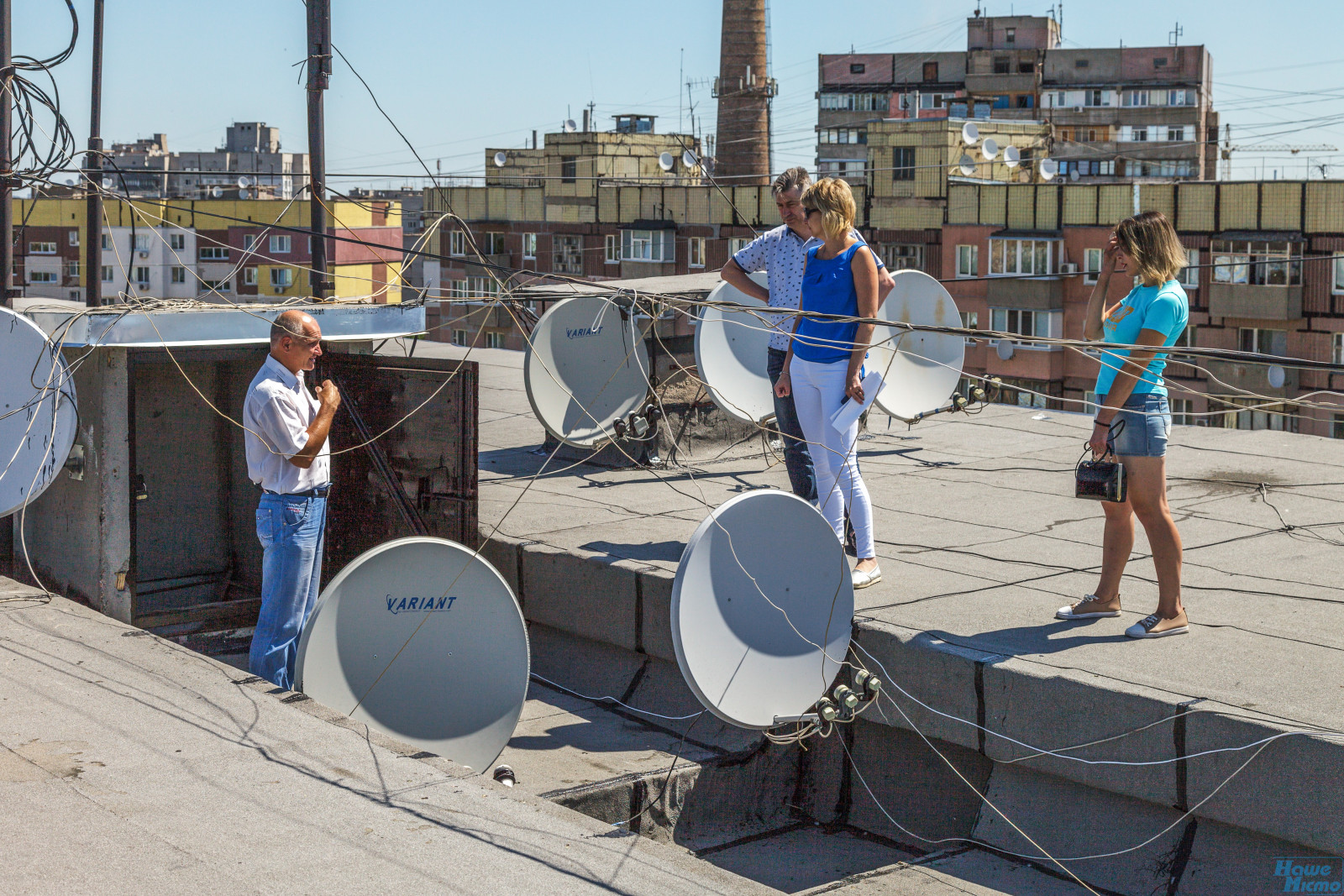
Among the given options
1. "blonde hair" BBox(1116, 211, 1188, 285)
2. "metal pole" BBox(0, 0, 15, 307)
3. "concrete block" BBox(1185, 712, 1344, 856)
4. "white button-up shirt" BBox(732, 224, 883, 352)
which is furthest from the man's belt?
"concrete block" BBox(1185, 712, 1344, 856)

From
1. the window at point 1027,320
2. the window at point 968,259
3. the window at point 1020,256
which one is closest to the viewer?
the window at point 1020,256

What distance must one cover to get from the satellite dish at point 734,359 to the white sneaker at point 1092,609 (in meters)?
2.99

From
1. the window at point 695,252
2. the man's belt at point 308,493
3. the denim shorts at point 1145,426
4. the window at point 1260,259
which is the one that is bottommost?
the man's belt at point 308,493

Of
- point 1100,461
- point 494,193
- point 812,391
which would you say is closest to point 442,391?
point 812,391

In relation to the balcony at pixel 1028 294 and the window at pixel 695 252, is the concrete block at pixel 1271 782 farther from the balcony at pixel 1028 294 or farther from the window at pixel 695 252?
the window at pixel 695 252

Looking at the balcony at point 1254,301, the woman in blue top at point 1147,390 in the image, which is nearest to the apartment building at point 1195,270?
the balcony at point 1254,301

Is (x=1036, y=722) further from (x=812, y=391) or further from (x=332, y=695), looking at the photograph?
(x=332, y=695)

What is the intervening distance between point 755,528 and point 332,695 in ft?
5.31

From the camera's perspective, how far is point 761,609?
15.5 feet

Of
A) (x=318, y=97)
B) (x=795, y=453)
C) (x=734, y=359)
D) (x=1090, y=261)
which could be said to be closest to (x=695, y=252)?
(x=1090, y=261)

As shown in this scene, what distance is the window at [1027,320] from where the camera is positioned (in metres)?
49.8

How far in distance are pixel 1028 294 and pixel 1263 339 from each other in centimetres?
834

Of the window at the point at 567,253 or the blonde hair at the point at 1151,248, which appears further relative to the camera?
the window at the point at 567,253

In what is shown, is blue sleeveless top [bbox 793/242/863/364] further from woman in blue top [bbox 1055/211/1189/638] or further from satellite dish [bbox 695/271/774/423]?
satellite dish [bbox 695/271/774/423]
